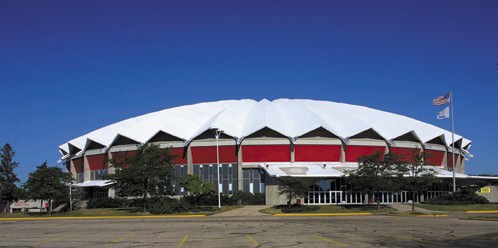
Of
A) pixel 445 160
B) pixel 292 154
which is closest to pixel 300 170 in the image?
pixel 292 154

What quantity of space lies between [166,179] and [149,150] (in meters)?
3.33

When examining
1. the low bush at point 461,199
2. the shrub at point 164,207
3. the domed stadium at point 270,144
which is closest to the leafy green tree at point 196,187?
the domed stadium at point 270,144

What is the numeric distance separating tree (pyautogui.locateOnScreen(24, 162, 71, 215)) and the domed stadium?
1542 centimetres

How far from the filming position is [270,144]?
65.2 metres

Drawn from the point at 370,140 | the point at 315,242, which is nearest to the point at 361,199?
the point at 370,140

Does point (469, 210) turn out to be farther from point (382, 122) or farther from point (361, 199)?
point (382, 122)

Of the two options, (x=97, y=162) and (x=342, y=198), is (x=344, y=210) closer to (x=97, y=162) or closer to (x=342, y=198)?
(x=342, y=198)

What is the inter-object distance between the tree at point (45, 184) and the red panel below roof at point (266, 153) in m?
23.4

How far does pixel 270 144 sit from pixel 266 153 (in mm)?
1260

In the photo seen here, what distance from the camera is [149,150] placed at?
49.6 m

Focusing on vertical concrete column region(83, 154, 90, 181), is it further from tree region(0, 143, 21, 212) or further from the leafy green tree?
the leafy green tree

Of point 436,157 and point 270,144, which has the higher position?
point 270,144

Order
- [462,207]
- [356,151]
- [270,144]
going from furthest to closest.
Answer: [356,151] < [270,144] < [462,207]

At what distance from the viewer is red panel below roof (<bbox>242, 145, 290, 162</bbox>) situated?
64.9 meters
